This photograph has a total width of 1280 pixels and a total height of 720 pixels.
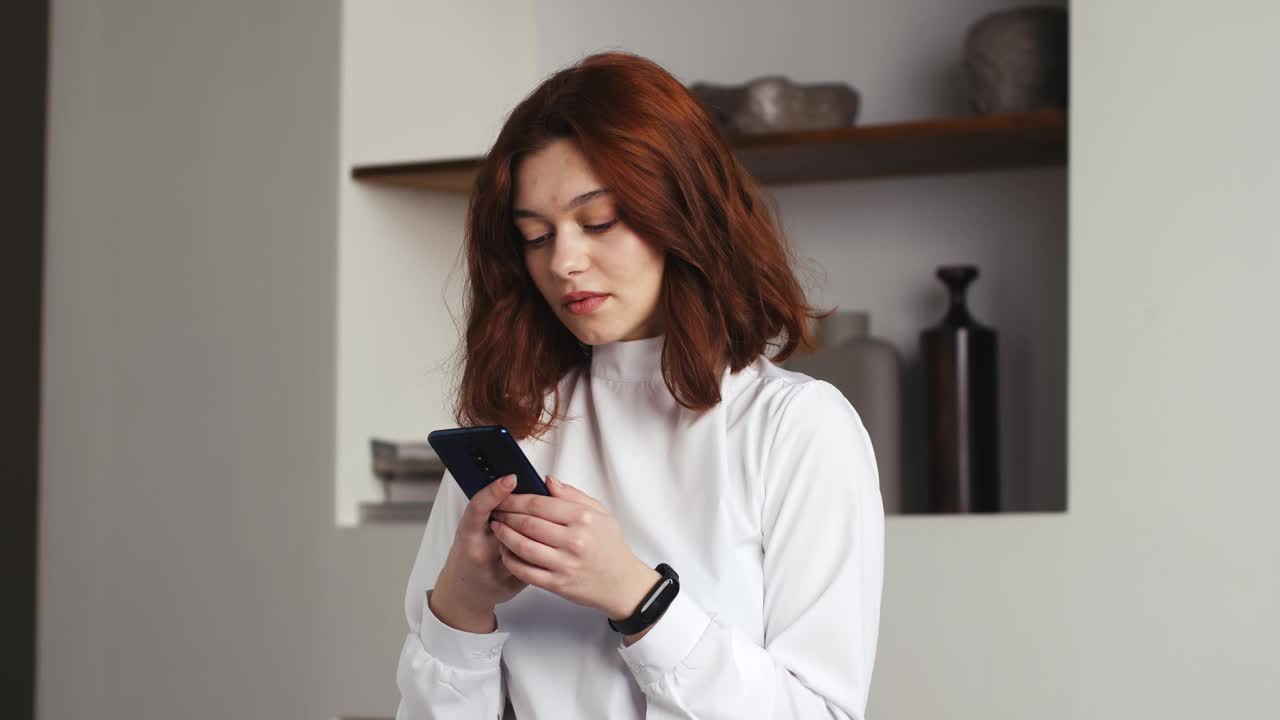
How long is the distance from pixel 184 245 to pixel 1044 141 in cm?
166

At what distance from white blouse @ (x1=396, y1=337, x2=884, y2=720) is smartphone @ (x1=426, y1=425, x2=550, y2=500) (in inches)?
6.5

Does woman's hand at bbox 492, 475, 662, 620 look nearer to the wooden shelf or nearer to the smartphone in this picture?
the smartphone

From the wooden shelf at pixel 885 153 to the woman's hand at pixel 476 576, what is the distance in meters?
1.34

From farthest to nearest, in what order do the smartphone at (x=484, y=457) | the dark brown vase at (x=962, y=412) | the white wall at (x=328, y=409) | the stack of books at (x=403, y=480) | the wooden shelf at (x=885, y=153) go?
the stack of books at (x=403, y=480)
the dark brown vase at (x=962, y=412)
the wooden shelf at (x=885, y=153)
the white wall at (x=328, y=409)
the smartphone at (x=484, y=457)

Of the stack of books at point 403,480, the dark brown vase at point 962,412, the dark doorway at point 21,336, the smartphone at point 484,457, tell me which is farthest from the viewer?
the dark doorway at point 21,336

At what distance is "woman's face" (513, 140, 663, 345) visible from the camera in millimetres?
1304

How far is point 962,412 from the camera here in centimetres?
251

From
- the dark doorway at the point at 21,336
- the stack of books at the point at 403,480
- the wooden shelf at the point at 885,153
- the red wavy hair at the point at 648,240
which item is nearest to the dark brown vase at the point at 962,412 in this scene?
the wooden shelf at the point at 885,153

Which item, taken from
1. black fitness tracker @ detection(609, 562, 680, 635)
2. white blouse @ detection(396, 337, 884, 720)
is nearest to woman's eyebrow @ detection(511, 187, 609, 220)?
white blouse @ detection(396, 337, 884, 720)

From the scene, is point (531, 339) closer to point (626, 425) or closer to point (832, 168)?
point (626, 425)

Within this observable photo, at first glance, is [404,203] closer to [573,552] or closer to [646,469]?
[646,469]

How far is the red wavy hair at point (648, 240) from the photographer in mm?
1304

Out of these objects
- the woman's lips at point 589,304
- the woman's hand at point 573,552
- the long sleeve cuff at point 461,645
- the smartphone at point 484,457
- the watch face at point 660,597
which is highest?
the woman's lips at point 589,304

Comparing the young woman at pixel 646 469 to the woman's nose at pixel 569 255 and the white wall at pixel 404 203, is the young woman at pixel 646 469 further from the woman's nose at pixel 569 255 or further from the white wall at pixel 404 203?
the white wall at pixel 404 203
